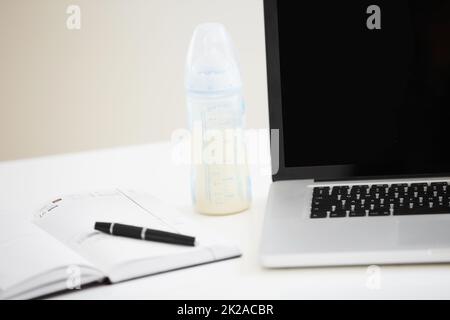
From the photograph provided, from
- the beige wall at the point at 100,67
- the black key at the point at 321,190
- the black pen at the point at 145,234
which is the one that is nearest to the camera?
the black pen at the point at 145,234

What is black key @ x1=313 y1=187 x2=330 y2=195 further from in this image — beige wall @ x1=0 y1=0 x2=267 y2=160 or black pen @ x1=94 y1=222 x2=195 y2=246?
beige wall @ x1=0 y1=0 x2=267 y2=160

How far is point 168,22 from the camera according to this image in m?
2.84

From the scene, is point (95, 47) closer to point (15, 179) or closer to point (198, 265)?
point (15, 179)

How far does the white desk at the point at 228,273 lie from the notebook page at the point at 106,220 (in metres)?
0.03

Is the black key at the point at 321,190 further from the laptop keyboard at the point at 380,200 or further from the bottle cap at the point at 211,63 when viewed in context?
the bottle cap at the point at 211,63

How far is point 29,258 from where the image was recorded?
91 centimetres

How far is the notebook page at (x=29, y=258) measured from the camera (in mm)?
856

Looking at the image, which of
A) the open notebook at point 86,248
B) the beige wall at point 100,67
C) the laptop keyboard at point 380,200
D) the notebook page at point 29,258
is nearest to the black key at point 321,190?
the laptop keyboard at point 380,200

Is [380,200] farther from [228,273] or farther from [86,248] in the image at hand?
[86,248]

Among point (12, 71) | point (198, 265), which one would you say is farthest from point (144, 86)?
point (198, 265)

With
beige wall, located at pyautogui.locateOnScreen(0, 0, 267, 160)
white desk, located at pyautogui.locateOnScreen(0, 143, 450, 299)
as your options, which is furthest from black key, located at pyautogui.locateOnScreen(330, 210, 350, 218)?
beige wall, located at pyautogui.locateOnScreen(0, 0, 267, 160)

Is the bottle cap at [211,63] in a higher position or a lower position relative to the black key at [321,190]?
higher

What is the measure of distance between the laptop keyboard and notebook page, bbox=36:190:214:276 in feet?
0.65
